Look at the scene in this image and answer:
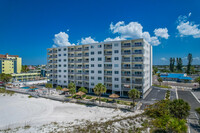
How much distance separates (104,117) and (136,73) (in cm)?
2506

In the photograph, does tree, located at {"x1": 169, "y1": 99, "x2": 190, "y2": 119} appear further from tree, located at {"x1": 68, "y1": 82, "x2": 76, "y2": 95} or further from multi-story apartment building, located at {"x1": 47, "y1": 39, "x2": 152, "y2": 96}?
tree, located at {"x1": 68, "y1": 82, "x2": 76, "y2": 95}

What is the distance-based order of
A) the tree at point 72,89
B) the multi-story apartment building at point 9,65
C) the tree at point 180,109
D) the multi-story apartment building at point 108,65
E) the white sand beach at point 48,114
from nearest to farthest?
the tree at point 180,109 → the white sand beach at point 48,114 → the tree at point 72,89 → the multi-story apartment building at point 108,65 → the multi-story apartment building at point 9,65

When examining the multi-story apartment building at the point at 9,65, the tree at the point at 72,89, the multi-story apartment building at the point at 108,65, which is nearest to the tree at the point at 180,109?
the multi-story apartment building at the point at 108,65

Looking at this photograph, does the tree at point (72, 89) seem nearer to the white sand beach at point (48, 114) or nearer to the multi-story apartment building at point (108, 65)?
the white sand beach at point (48, 114)

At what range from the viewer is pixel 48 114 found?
3247 centimetres

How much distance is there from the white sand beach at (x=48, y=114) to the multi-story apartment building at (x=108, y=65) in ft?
54.9

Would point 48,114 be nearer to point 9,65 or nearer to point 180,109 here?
point 180,109

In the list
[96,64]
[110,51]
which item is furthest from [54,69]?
[110,51]

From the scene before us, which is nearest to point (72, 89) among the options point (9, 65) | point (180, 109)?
point (180, 109)

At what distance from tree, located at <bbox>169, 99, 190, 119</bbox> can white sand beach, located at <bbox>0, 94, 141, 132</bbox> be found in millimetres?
11476

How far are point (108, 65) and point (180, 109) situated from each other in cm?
3231

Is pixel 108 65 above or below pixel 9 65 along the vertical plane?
below

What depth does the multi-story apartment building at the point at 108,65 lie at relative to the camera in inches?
1823

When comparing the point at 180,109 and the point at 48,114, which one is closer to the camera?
the point at 180,109
